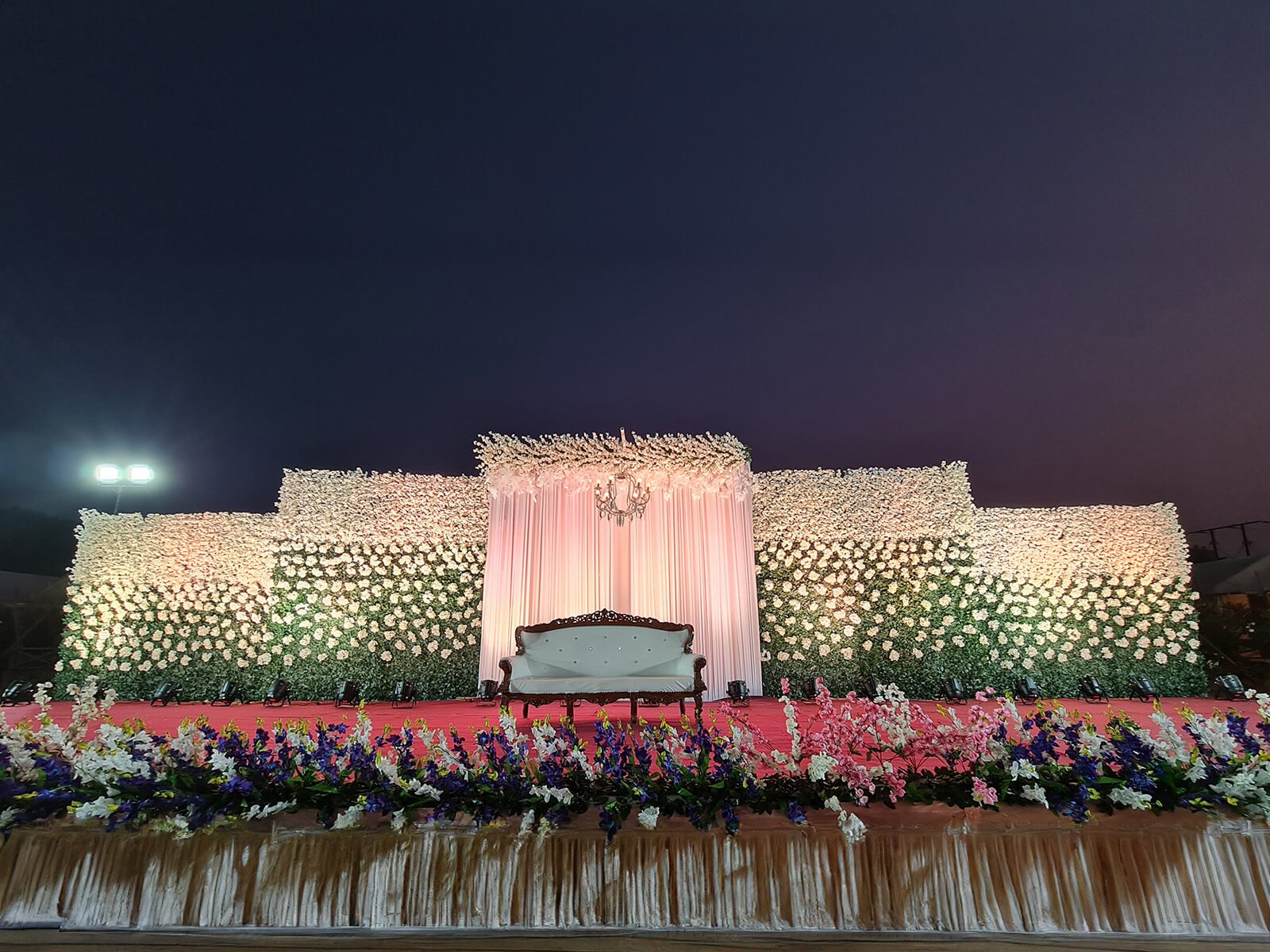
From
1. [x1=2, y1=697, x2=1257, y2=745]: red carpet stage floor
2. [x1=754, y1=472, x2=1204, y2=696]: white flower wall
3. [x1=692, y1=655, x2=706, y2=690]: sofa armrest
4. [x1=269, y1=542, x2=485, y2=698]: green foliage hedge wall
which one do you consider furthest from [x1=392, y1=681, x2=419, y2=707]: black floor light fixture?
[x1=754, y1=472, x2=1204, y2=696]: white flower wall

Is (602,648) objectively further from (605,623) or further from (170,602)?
(170,602)

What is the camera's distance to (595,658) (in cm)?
587

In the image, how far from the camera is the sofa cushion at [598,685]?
5270 mm

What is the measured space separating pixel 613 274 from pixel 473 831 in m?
9.54

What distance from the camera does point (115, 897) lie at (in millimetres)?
1905

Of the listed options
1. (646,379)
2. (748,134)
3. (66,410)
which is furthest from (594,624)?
(66,410)

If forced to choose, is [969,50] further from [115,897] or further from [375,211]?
[115,897]

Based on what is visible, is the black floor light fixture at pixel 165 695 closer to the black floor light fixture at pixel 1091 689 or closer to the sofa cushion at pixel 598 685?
the sofa cushion at pixel 598 685

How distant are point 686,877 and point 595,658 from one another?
4.09 metres

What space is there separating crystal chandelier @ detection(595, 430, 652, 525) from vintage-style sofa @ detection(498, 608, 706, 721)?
1.99 metres

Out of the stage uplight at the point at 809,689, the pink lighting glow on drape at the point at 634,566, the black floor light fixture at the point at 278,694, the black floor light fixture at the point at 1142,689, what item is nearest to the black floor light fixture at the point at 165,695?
the black floor light fixture at the point at 278,694

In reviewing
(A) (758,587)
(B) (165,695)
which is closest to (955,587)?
(A) (758,587)

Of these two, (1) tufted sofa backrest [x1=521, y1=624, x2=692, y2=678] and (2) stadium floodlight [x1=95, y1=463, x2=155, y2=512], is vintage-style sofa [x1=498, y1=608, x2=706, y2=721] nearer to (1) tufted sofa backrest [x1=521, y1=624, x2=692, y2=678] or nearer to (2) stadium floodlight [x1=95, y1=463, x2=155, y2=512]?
(1) tufted sofa backrest [x1=521, y1=624, x2=692, y2=678]

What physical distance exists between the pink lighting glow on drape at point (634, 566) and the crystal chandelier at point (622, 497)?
136 millimetres
